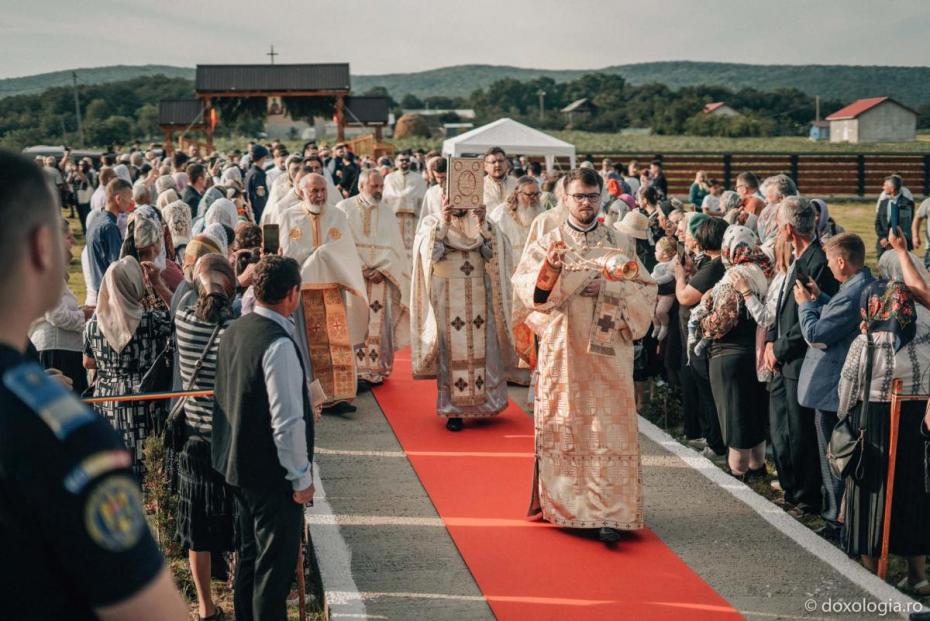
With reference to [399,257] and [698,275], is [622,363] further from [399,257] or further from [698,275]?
[399,257]

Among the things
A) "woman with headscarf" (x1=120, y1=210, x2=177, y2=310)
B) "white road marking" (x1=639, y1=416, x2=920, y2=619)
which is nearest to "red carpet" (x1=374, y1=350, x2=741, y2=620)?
"white road marking" (x1=639, y1=416, x2=920, y2=619)

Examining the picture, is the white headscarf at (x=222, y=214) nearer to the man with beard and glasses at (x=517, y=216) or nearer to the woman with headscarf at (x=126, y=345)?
the man with beard and glasses at (x=517, y=216)

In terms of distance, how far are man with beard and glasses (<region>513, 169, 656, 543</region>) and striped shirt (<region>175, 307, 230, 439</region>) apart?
1918mm

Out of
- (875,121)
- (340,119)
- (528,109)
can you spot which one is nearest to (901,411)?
(340,119)

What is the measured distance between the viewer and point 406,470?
736 centimetres

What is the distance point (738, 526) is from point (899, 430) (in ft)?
4.08

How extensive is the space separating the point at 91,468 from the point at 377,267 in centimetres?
843

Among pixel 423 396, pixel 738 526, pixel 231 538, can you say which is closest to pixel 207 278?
pixel 231 538

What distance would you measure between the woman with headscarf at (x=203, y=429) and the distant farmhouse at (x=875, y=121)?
76.1 metres

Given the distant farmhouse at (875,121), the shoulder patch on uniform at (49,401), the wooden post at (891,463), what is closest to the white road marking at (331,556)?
the wooden post at (891,463)

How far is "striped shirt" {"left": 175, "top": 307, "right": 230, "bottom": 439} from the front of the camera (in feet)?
15.9

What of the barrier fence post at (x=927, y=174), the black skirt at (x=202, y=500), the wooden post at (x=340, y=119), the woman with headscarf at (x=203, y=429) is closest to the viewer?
the woman with headscarf at (x=203, y=429)

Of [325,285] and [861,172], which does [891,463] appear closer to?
[325,285]

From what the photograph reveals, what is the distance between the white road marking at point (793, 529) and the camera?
17.2ft
